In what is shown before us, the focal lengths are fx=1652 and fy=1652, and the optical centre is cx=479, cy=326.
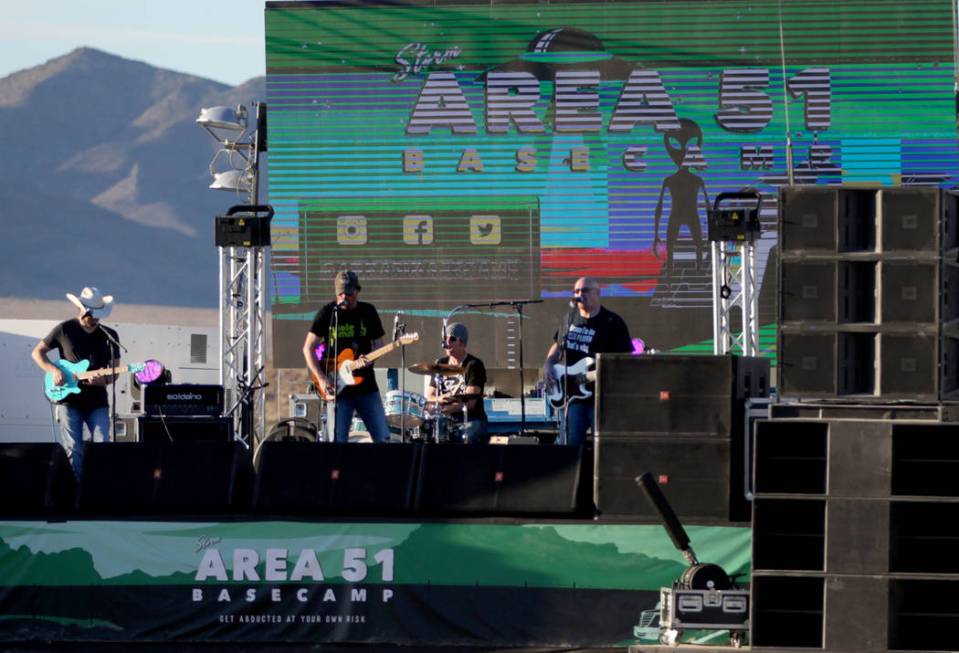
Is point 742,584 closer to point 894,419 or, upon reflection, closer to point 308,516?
point 894,419

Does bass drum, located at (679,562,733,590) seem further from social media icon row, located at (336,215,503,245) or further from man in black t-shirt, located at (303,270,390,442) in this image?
social media icon row, located at (336,215,503,245)

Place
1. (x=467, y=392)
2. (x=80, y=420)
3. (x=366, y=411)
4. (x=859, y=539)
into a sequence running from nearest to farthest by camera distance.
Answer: (x=859, y=539)
(x=366, y=411)
(x=80, y=420)
(x=467, y=392)

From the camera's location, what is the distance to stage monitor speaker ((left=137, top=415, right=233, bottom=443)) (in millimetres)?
12781

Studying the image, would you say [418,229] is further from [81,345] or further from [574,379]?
[574,379]

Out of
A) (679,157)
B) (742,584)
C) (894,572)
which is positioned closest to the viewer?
(894,572)

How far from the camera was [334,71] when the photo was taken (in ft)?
65.2

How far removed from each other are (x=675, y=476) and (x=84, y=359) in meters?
5.19

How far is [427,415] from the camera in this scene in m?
14.7

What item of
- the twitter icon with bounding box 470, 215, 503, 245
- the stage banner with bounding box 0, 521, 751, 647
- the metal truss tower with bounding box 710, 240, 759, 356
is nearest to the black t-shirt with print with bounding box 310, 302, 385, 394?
the stage banner with bounding box 0, 521, 751, 647

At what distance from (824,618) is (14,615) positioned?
191 inches

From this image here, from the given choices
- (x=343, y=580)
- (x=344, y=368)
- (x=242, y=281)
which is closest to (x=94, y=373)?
(x=344, y=368)

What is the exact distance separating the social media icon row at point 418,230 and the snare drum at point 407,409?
3.83 metres

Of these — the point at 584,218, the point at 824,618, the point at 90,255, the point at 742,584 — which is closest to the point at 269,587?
the point at 742,584

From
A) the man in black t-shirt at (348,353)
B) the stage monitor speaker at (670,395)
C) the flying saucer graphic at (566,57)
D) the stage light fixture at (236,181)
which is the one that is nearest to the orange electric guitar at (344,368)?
the man in black t-shirt at (348,353)
